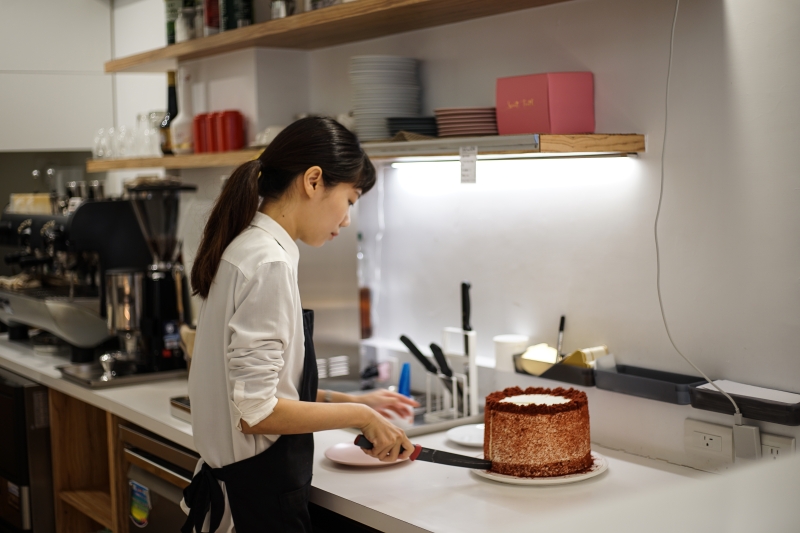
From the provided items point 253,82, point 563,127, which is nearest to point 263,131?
point 253,82

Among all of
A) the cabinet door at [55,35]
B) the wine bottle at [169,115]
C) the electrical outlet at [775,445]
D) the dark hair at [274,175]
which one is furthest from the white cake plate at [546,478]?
the cabinet door at [55,35]

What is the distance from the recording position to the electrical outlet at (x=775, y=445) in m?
1.67

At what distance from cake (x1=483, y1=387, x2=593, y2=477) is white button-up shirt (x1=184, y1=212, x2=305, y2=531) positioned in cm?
42

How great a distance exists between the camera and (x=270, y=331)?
1518mm

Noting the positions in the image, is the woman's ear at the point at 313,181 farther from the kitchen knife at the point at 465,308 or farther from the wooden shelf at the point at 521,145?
the kitchen knife at the point at 465,308

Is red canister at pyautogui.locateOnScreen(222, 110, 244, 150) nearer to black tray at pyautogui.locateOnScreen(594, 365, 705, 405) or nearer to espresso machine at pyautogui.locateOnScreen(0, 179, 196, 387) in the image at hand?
espresso machine at pyautogui.locateOnScreen(0, 179, 196, 387)

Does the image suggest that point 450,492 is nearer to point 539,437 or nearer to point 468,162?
point 539,437

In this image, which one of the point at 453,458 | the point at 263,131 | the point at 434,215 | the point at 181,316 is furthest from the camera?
the point at 181,316

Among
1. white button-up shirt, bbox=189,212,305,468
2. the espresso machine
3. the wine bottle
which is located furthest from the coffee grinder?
white button-up shirt, bbox=189,212,305,468

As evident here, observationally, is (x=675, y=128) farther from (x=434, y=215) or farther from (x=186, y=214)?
(x=186, y=214)

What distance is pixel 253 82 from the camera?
278 cm

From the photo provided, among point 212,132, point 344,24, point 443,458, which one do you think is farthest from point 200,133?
point 443,458

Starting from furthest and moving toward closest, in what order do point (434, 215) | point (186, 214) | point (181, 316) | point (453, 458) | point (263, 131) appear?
point (186, 214) → point (181, 316) → point (263, 131) → point (434, 215) → point (453, 458)

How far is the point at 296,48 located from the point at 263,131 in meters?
0.30
